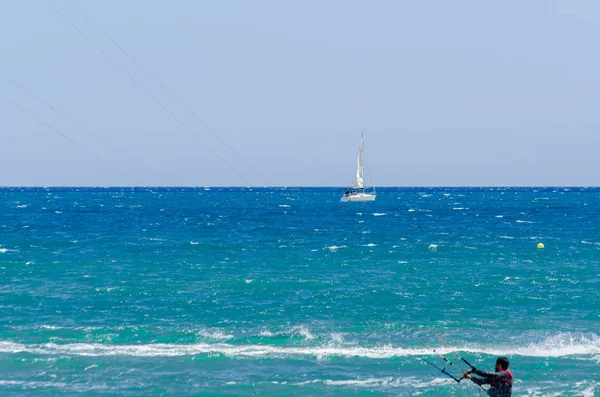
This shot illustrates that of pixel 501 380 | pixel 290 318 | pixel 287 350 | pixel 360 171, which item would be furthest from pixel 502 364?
pixel 360 171

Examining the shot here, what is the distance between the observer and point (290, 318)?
2700cm

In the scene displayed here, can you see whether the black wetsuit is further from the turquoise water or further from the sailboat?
the sailboat

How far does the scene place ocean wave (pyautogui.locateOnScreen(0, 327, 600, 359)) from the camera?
21.8 m

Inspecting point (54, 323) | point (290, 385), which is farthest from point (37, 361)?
point (290, 385)

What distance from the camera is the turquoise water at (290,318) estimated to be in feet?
63.7

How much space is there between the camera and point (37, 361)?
21.0 meters

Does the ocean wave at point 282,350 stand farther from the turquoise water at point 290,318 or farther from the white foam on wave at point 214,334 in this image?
the white foam on wave at point 214,334

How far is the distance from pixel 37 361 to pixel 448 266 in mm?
27700

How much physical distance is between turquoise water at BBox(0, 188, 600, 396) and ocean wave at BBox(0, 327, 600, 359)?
0.07 meters

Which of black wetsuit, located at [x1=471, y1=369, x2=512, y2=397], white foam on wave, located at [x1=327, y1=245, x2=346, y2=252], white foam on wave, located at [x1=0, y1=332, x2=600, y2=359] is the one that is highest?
black wetsuit, located at [x1=471, y1=369, x2=512, y2=397]

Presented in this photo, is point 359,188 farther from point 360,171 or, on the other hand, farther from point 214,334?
point 214,334

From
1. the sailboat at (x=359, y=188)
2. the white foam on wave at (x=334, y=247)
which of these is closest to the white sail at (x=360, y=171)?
the sailboat at (x=359, y=188)

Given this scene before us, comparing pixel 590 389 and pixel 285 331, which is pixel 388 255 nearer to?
pixel 285 331

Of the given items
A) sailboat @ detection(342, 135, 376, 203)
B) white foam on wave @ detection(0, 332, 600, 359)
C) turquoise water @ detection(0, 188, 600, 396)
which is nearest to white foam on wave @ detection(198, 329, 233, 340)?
turquoise water @ detection(0, 188, 600, 396)
